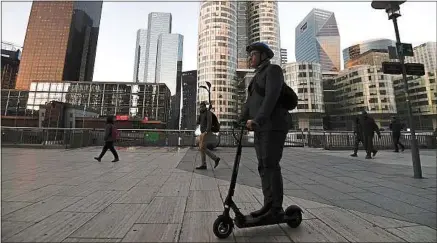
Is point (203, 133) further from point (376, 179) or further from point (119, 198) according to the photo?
point (376, 179)

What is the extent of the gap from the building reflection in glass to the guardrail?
72.1 m

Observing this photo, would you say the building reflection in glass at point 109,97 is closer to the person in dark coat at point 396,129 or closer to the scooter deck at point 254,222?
the person in dark coat at point 396,129

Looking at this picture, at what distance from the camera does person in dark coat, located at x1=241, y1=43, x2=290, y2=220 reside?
8.79 ft

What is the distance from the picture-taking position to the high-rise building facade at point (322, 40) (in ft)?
582

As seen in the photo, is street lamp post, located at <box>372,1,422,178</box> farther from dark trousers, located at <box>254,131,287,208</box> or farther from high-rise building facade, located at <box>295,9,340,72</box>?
high-rise building facade, located at <box>295,9,340,72</box>

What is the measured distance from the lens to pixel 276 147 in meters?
2.79

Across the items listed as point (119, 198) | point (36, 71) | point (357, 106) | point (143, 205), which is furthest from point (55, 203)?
point (36, 71)

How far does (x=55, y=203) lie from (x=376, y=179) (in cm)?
631

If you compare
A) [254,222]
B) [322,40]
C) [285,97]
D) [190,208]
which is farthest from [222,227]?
[322,40]

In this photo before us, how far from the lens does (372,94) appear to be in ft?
282

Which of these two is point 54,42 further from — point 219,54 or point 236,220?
point 236,220

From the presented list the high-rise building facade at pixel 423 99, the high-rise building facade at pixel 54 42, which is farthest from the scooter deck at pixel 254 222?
the high-rise building facade at pixel 54 42

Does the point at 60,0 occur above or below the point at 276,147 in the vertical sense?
above

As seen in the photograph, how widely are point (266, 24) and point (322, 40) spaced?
71.6m
